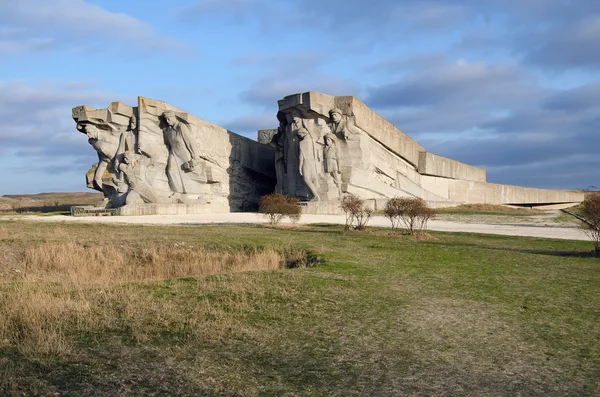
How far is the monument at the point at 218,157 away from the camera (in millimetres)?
28719

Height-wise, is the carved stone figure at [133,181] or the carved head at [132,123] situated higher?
the carved head at [132,123]

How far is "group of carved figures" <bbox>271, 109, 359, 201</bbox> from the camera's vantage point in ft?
94.5

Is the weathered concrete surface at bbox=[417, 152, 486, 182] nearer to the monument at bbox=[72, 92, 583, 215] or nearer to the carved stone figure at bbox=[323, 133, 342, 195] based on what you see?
the monument at bbox=[72, 92, 583, 215]

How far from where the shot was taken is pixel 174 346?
479cm

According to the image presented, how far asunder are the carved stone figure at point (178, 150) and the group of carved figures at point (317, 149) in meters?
5.43

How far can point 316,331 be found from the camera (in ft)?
17.6

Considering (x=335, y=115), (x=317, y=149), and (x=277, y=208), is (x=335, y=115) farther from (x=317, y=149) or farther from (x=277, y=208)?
(x=277, y=208)

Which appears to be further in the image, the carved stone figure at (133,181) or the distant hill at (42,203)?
the distant hill at (42,203)

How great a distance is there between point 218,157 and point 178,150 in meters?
2.56

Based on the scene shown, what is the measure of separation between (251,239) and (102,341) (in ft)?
28.5

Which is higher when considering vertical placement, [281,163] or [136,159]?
[281,163]

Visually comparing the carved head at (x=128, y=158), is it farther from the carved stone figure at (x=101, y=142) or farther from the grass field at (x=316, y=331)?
the grass field at (x=316, y=331)

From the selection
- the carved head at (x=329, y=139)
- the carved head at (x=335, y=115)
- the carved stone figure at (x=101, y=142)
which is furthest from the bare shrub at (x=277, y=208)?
the carved stone figure at (x=101, y=142)

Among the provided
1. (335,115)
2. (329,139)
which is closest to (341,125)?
(335,115)
